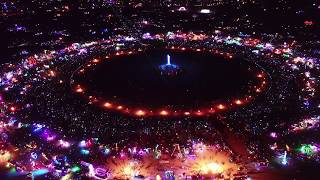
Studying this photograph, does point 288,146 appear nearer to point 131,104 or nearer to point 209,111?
point 209,111

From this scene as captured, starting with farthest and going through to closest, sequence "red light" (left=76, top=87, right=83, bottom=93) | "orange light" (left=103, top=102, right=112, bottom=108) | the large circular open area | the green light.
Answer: "red light" (left=76, top=87, right=83, bottom=93) < "orange light" (left=103, top=102, right=112, bottom=108) < the large circular open area < the green light

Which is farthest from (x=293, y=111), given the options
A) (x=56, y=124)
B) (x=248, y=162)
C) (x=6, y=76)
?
(x=6, y=76)

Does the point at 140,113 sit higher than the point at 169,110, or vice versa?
the point at 169,110

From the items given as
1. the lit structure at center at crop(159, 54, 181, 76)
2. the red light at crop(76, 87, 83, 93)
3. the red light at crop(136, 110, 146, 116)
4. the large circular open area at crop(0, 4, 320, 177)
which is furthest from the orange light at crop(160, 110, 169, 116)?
the red light at crop(76, 87, 83, 93)

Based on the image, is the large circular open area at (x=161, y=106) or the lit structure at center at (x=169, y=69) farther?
the lit structure at center at (x=169, y=69)

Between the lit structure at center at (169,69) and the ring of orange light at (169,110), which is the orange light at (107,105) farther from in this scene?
the lit structure at center at (169,69)

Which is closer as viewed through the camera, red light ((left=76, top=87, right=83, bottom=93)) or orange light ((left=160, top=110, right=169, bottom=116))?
orange light ((left=160, top=110, right=169, bottom=116))

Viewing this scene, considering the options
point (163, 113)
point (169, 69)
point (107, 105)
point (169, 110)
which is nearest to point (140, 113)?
point (163, 113)

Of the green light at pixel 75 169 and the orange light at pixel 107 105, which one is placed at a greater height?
the orange light at pixel 107 105

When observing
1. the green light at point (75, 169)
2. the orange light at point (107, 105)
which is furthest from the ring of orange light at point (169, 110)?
the green light at point (75, 169)

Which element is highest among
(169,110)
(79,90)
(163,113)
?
(79,90)

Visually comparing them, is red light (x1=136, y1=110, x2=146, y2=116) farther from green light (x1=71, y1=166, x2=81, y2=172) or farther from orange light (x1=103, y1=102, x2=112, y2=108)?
green light (x1=71, y1=166, x2=81, y2=172)

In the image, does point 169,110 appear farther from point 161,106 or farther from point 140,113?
point 140,113
